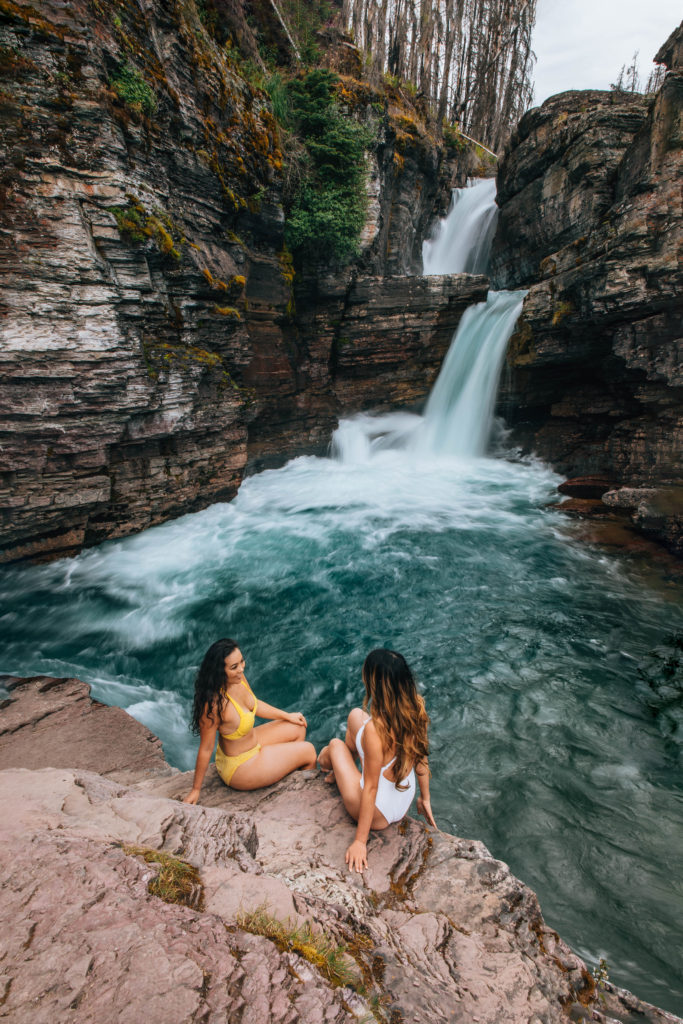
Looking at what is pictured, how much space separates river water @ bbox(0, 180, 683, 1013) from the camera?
382cm

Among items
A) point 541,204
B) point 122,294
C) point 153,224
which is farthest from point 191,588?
point 541,204

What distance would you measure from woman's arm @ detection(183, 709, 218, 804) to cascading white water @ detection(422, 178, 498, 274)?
70.9 feet

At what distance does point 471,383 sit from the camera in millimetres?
14812

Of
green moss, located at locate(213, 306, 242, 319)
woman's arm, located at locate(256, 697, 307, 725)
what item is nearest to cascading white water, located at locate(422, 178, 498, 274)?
green moss, located at locate(213, 306, 242, 319)

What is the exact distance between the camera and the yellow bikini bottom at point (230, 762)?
11.1 feet

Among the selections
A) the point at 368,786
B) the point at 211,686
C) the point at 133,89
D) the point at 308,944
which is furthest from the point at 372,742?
the point at 133,89

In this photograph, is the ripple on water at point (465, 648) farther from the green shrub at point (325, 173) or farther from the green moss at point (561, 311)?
the green shrub at point (325, 173)

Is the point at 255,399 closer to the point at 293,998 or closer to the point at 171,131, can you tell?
the point at 171,131

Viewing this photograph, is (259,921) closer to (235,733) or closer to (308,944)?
(308,944)

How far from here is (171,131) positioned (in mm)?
8375

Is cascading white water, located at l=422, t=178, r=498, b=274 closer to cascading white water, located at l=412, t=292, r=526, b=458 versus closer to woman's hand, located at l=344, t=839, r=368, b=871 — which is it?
cascading white water, located at l=412, t=292, r=526, b=458

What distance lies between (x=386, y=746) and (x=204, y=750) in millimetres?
1268

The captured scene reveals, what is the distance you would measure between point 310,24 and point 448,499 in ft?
46.5

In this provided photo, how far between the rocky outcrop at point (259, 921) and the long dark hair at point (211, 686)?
1.88 ft
